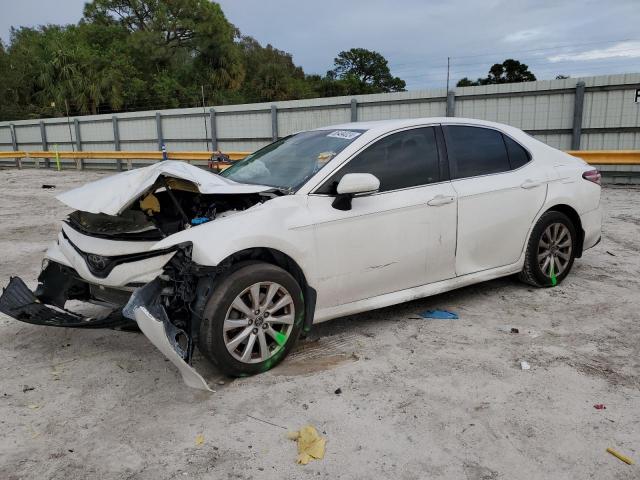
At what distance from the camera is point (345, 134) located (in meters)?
4.32

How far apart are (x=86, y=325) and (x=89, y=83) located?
40309 millimetres

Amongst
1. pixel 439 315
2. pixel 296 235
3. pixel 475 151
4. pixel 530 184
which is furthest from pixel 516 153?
pixel 296 235

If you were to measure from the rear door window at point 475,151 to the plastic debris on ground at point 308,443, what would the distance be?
242 centimetres

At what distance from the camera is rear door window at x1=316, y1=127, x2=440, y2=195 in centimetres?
399

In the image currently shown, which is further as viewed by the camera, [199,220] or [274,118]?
[274,118]

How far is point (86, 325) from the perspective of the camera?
11.5 feet

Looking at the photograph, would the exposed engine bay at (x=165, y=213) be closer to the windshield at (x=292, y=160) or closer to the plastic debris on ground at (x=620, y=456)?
the windshield at (x=292, y=160)

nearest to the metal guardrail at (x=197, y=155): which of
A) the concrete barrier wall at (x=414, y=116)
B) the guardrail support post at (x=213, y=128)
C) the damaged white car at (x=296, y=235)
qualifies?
the concrete barrier wall at (x=414, y=116)

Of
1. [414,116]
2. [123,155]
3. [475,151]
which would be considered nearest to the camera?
[475,151]

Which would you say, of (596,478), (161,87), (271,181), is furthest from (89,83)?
(596,478)

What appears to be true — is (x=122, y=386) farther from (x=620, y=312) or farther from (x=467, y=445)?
(x=620, y=312)

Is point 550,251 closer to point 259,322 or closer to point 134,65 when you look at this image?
point 259,322

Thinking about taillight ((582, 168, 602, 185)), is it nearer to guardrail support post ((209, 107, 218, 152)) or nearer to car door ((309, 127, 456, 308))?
car door ((309, 127, 456, 308))

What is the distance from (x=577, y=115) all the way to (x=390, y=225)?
1114 centimetres
